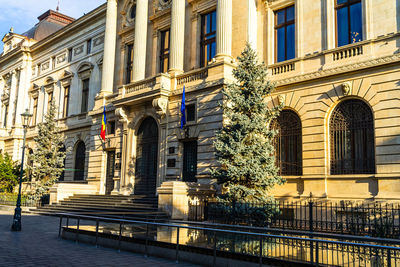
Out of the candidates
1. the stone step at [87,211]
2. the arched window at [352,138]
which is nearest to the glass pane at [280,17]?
the arched window at [352,138]

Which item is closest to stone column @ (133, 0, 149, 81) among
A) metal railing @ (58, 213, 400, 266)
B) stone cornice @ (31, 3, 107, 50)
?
stone cornice @ (31, 3, 107, 50)

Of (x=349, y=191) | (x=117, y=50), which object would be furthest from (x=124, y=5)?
(x=349, y=191)

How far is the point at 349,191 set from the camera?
58.9ft

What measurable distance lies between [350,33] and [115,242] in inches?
616

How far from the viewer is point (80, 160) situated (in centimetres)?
3559

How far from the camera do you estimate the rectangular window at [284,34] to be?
22.4 meters

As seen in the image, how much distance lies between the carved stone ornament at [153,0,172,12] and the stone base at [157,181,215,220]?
48.7 ft

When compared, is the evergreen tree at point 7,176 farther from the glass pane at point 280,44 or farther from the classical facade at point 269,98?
the glass pane at point 280,44

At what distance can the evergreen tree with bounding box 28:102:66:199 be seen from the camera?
102ft

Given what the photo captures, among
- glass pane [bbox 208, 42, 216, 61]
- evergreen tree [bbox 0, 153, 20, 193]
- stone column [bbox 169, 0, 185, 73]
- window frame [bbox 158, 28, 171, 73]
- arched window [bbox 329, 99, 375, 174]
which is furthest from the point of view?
evergreen tree [bbox 0, 153, 20, 193]

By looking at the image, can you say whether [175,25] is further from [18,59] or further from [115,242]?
[18,59]

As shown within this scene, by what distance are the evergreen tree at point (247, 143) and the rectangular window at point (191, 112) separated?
3861 millimetres

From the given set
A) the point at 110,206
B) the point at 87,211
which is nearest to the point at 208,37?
the point at 110,206

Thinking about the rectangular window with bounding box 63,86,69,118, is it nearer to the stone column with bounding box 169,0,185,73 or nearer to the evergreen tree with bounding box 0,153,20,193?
the evergreen tree with bounding box 0,153,20,193
